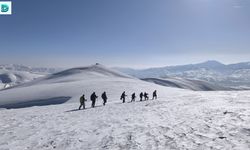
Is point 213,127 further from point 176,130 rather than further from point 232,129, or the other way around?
point 176,130

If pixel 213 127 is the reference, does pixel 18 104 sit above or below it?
below

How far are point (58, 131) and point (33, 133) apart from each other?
155 cm

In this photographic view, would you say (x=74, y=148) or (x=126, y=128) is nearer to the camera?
(x=74, y=148)

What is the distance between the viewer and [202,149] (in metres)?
9.38

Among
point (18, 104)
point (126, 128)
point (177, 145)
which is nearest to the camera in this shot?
point (177, 145)

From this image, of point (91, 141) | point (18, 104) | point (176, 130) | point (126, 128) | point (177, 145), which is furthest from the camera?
point (18, 104)

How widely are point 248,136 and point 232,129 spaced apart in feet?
5.03

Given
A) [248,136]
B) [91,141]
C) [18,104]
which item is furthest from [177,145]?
[18,104]

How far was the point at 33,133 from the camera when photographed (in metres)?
14.0

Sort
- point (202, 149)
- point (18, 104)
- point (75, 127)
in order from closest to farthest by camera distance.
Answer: point (202, 149)
point (75, 127)
point (18, 104)

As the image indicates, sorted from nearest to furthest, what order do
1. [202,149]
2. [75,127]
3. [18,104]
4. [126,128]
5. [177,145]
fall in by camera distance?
[202,149], [177,145], [126,128], [75,127], [18,104]

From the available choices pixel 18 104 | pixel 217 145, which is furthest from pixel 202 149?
pixel 18 104

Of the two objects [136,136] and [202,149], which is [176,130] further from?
[202,149]

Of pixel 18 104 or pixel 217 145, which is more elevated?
pixel 217 145
